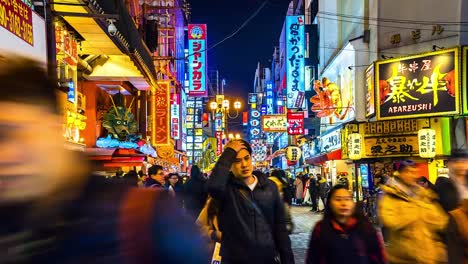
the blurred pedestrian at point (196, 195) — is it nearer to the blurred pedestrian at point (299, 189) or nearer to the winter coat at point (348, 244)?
the winter coat at point (348, 244)

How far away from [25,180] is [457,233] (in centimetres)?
342

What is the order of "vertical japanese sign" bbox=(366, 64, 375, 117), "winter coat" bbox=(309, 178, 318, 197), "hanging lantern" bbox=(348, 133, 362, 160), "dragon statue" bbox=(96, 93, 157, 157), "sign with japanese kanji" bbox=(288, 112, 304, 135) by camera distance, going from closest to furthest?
1. "dragon statue" bbox=(96, 93, 157, 157)
2. "hanging lantern" bbox=(348, 133, 362, 160)
3. "vertical japanese sign" bbox=(366, 64, 375, 117)
4. "winter coat" bbox=(309, 178, 318, 197)
5. "sign with japanese kanji" bbox=(288, 112, 304, 135)

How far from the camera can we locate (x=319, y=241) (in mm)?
4277

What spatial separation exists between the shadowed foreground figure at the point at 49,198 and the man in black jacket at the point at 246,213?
2.86 metres

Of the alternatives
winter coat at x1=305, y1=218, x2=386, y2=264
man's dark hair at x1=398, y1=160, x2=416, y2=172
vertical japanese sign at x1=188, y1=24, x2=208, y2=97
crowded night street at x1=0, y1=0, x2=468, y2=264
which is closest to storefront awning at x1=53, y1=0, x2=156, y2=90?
crowded night street at x1=0, y1=0, x2=468, y2=264

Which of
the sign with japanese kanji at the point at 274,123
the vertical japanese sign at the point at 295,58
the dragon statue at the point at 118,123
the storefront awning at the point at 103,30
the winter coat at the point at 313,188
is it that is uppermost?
the vertical japanese sign at the point at 295,58

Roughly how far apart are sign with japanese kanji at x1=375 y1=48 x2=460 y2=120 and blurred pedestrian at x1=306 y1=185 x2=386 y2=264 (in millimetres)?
16002

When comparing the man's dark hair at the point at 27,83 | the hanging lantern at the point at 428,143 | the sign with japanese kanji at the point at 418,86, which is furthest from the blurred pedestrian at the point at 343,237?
the sign with japanese kanji at the point at 418,86

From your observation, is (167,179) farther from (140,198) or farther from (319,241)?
(140,198)

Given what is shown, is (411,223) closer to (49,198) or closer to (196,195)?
(49,198)

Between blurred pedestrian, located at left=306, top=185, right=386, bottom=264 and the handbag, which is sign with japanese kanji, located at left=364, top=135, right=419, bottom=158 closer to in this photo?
blurred pedestrian, located at left=306, top=185, right=386, bottom=264

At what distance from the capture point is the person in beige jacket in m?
4.63

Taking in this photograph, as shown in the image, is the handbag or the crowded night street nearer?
the crowded night street

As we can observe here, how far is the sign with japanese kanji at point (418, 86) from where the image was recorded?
18.7 metres
